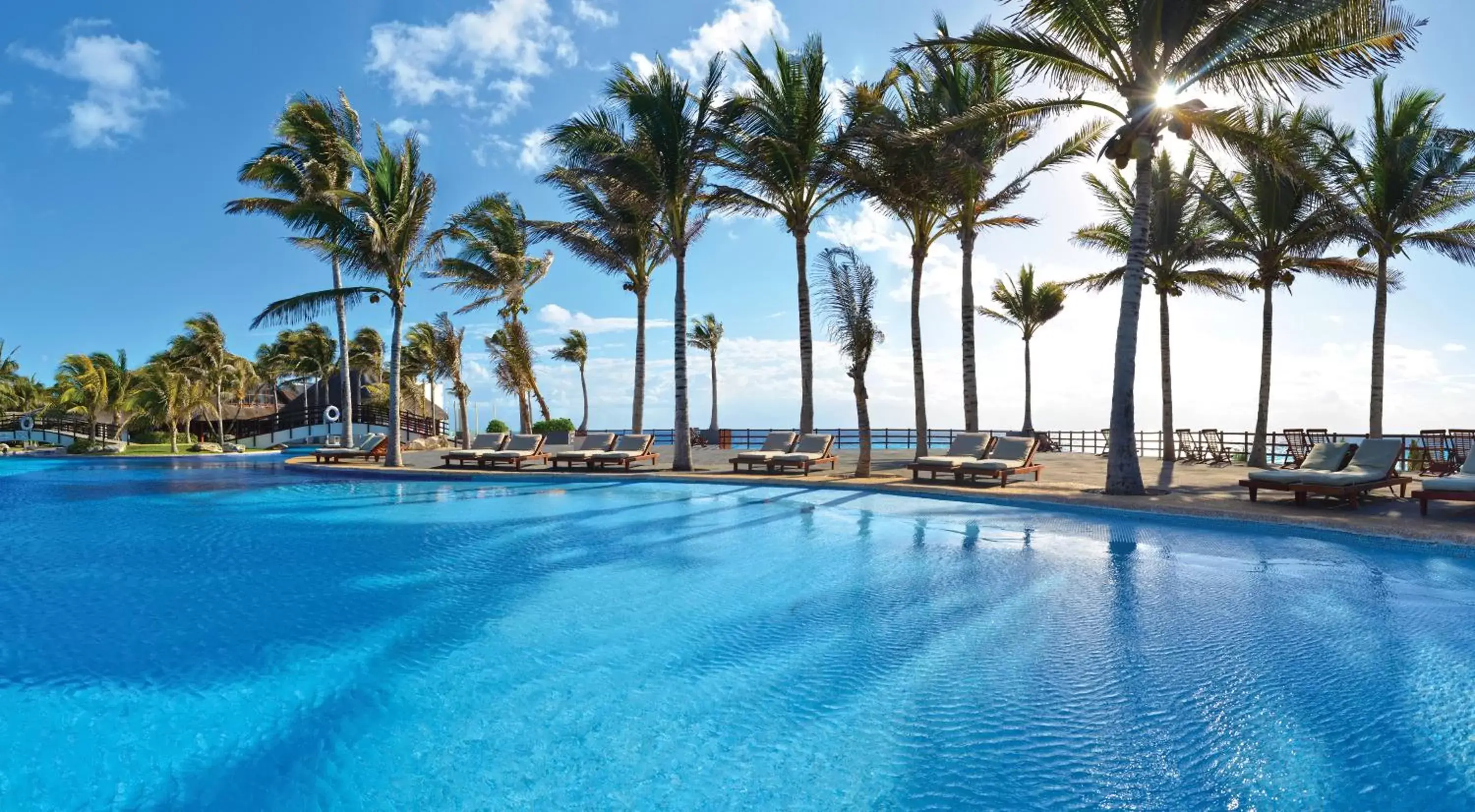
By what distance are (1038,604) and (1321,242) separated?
56.7 feet

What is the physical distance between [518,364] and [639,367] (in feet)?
26.0

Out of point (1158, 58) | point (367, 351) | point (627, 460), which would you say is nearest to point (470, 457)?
point (627, 460)

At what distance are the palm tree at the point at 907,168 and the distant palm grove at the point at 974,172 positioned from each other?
0.19ft

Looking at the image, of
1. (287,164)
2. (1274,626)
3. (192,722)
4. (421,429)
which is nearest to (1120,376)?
(1274,626)

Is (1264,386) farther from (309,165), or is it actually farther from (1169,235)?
(309,165)

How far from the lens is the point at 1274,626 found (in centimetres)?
498

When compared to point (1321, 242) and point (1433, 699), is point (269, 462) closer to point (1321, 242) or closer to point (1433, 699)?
point (1433, 699)

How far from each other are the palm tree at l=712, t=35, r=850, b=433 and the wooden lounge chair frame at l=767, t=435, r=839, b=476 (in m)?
2.76

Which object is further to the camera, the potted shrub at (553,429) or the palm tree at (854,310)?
the potted shrub at (553,429)

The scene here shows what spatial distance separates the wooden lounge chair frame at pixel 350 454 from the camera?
20172 millimetres

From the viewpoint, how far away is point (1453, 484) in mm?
8703

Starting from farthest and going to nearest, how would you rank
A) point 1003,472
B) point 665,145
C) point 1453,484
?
point 665,145 → point 1003,472 → point 1453,484

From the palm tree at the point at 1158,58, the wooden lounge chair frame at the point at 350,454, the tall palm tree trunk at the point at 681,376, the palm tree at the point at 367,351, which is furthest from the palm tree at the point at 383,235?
the palm tree at the point at 367,351

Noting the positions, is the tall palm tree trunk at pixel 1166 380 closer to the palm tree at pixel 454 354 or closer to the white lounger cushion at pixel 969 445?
the white lounger cushion at pixel 969 445
